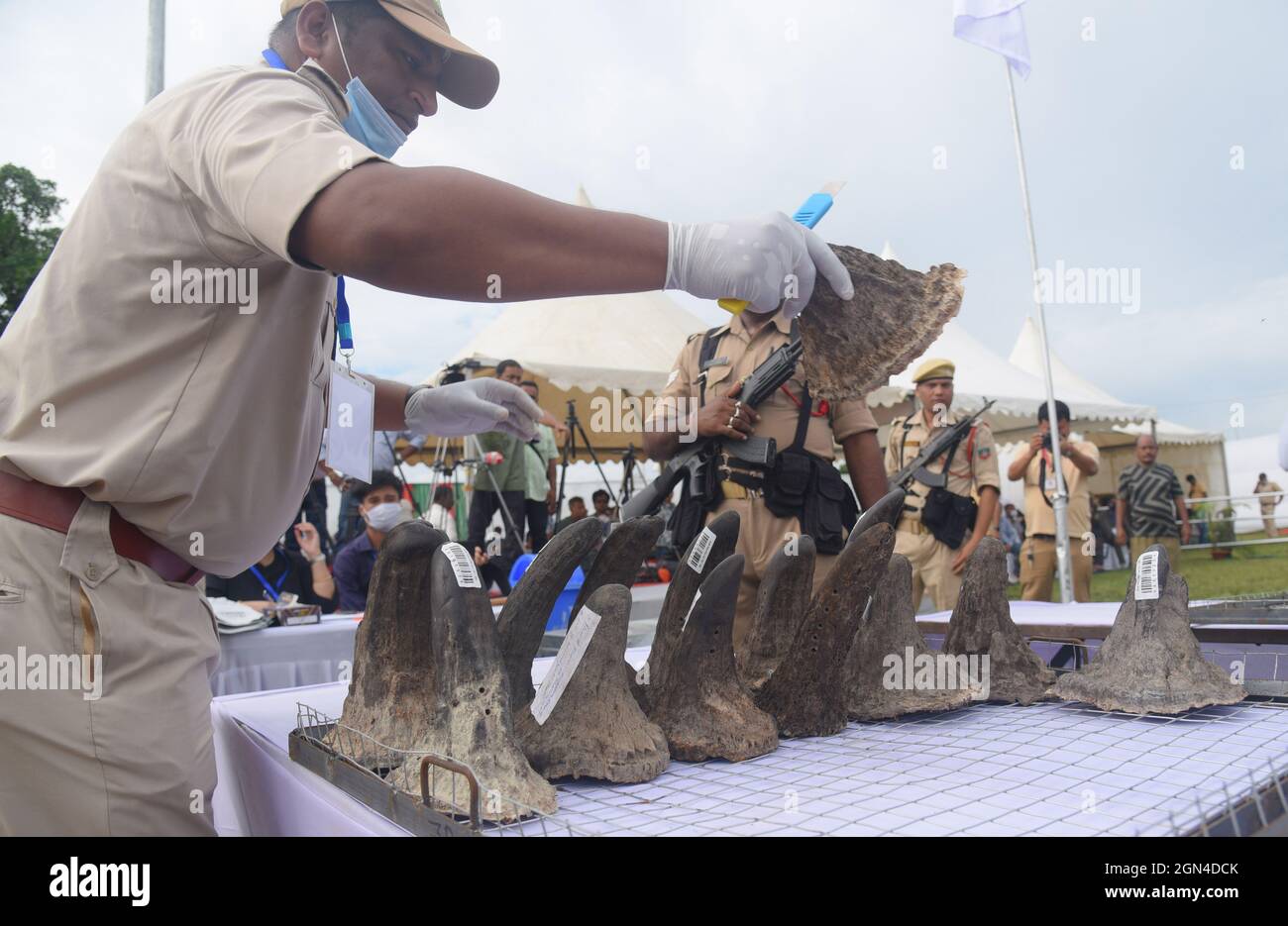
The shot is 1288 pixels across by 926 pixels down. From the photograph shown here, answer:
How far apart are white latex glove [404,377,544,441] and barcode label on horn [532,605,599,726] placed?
69 centimetres

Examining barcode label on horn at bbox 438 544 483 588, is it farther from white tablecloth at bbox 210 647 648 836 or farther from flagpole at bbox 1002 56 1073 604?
flagpole at bbox 1002 56 1073 604

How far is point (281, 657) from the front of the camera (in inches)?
121

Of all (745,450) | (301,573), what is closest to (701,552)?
(745,450)

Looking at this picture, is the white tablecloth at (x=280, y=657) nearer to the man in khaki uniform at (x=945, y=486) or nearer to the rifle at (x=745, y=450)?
the rifle at (x=745, y=450)

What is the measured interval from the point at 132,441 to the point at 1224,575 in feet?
40.1

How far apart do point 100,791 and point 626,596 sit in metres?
0.68

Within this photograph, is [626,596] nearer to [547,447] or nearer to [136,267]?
[136,267]

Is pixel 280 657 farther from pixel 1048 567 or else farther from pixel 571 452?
pixel 571 452

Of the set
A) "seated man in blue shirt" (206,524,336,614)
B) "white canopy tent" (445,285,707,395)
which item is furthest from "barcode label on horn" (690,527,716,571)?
"white canopy tent" (445,285,707,395)

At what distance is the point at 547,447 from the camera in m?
7.04

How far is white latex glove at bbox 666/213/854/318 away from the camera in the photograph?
0.95m

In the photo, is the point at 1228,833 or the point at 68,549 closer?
the point at 1228,833
